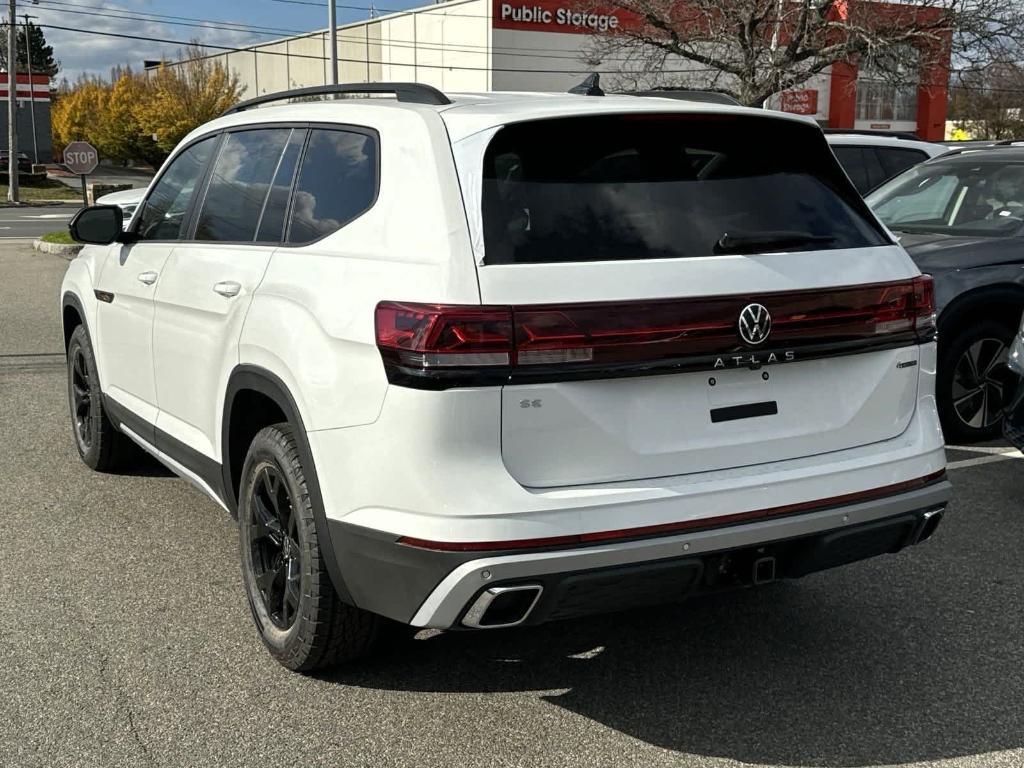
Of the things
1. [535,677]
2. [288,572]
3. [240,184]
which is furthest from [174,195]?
[535,677]

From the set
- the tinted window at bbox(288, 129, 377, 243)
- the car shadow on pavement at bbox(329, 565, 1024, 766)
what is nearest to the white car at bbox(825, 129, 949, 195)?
the car shadow on pavement at bbox(329, 565, 1024, 766)

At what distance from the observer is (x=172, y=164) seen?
5.17m

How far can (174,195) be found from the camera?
196 inches

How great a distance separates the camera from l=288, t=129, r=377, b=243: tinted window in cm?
348

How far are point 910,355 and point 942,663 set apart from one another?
1076 mm

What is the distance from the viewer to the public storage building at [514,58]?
5538 centimetres

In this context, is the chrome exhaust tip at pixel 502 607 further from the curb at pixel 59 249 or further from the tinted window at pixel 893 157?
the curb at pixel 59 249

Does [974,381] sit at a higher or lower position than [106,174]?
higher

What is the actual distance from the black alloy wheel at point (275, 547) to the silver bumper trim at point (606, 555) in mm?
692

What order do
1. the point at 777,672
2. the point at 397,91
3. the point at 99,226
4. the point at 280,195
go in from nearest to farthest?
the point at 397,91, the point at 777,672, the point at 280,195, the point at 99,226

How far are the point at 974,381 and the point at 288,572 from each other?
187 inches

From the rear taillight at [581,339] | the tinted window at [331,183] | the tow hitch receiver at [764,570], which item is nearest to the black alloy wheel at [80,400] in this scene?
the tinted window at [331,183]

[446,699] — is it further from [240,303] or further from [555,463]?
[240,303]

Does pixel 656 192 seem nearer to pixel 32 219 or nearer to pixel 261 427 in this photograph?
pixel 261 427
